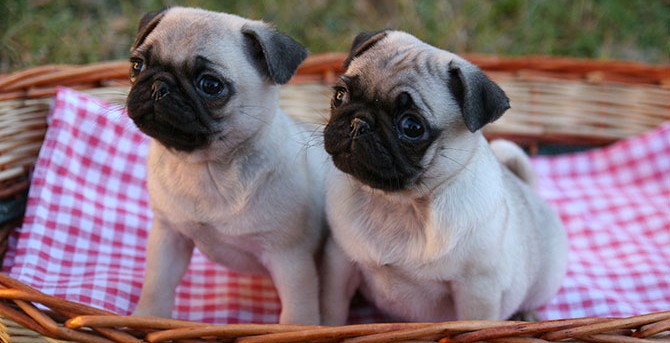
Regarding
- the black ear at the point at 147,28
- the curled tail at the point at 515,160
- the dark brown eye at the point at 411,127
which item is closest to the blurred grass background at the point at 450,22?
the curled tail at the point at 515,160

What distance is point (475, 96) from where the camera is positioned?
A: 262 centimetres

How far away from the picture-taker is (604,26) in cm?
662

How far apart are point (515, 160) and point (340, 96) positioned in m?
1.51

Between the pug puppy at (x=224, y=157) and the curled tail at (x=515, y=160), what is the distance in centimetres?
107

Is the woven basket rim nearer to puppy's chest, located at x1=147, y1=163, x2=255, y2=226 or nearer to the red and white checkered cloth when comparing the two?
puppy's chest, located at x1=147, y1=163, x2=255, y2=226

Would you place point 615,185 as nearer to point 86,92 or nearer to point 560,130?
point 560,130

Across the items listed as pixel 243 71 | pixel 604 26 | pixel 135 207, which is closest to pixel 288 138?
pixel 243 71

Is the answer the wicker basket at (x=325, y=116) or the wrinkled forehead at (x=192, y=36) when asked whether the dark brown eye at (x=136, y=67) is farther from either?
the wicker basket at (x=325, y=116)

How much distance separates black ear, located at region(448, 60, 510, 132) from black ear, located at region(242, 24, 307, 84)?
1.93 ft

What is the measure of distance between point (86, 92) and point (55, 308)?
1838 millimetres

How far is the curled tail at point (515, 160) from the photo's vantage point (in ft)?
13.0

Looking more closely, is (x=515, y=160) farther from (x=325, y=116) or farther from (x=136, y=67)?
(x=136, y=67)

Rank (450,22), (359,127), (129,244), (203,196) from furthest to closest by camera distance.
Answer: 1. (450,22)
2. (129,244)
3. (203,196)
4. (359,127)

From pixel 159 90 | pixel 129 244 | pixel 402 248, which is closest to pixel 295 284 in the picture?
pixel 402 248
